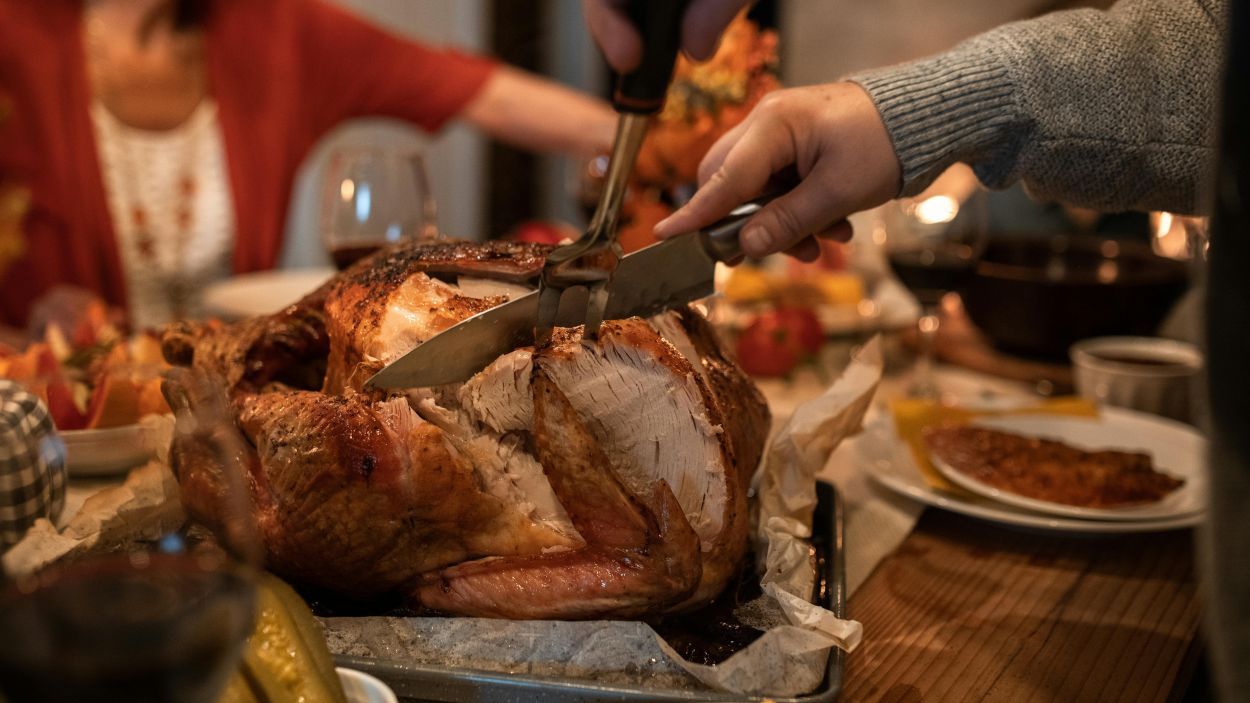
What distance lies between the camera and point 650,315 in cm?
103

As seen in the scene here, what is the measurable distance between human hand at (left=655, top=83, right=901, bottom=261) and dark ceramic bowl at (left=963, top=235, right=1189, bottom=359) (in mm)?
886

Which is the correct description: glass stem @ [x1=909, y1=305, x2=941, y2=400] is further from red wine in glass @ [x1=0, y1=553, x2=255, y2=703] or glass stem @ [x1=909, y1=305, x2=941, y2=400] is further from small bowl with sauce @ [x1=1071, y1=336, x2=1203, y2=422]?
red wine in glass @ [x1=0, y1=553, x2=255, y2=703]

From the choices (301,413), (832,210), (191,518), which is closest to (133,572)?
(191,518)

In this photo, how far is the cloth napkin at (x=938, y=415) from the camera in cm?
137

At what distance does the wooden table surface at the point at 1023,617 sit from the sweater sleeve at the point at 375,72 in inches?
86.4

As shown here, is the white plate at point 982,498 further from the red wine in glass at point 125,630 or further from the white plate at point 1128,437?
the red wine in glass at point 125,630

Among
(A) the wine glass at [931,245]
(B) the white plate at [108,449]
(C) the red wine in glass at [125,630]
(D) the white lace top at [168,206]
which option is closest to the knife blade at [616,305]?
(B) the white plate at [108,449]

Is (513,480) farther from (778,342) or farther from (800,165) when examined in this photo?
(778,342)

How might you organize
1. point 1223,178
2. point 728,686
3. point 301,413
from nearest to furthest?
point 1223,178, point 728,686, point 301,413

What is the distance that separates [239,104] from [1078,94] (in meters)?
2.39

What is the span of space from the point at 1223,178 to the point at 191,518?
0.64 metres

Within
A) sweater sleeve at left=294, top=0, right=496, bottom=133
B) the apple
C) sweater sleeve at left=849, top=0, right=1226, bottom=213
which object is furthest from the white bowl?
sweater sleeve at left=294, top=0, right=496, bottom=133

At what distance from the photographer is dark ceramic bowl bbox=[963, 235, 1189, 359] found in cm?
184

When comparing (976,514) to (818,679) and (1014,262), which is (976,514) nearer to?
(818,679)
